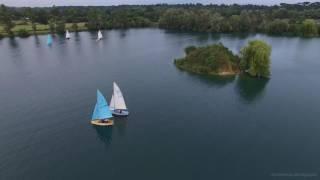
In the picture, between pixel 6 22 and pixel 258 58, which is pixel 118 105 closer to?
pixel 258 58

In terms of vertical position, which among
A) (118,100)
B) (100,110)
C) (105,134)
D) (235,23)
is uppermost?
(235,23)

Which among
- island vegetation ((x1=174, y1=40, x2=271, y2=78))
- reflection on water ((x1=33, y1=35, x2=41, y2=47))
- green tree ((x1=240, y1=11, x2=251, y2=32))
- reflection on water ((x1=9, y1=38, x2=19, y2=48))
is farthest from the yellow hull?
green tree ((x1=240, y1=11, x2=251, y2=32))

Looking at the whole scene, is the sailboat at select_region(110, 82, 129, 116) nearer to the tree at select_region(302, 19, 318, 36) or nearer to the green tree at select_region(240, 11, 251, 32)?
the tree at select_region(302, 19, 318, 36)

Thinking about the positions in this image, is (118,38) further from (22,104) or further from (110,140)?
(110,140)

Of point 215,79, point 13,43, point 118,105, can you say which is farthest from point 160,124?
point 13,43

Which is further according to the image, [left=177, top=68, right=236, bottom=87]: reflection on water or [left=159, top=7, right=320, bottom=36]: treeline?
[left=159, top=7, right=320, bottom=36]: treeline
